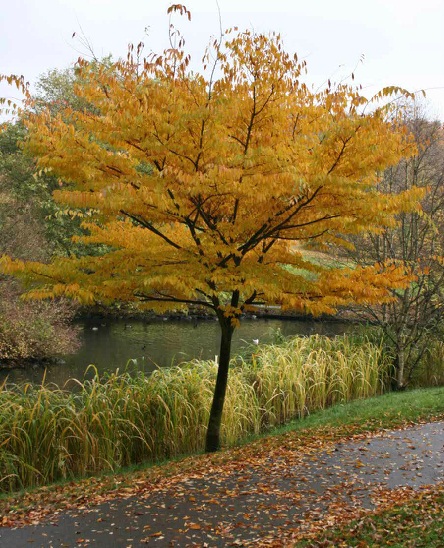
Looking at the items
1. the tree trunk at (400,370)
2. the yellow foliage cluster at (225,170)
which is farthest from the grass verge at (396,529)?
the tree trunk at (400,370)

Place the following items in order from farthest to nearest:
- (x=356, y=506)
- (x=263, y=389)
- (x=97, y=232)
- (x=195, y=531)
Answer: (x=263, y=389), (x=97, y=232), (x=356, y=506), (x=195, y=531)

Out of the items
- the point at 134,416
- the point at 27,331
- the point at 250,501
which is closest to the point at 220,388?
the point at 134,416

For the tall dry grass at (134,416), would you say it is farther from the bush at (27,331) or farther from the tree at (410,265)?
the bush at (27,331)

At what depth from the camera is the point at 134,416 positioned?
7.30 metres

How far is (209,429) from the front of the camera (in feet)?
23.2

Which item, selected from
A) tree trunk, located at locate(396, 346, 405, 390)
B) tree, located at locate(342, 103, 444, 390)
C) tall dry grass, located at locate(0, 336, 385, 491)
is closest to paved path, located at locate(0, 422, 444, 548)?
tall dry grass, located at locate(0, 336, 385, 491)

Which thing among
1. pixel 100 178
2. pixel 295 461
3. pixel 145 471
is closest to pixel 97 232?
pixel 100 178

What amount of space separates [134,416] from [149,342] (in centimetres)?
1158

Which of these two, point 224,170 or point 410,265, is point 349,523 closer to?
point 224,170

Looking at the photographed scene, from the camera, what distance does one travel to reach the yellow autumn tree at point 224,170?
523 centimetres

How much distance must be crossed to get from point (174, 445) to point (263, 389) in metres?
2.40

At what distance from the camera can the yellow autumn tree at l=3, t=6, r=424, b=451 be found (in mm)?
5230

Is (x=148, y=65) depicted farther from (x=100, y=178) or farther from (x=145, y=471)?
(x=145, y=471)

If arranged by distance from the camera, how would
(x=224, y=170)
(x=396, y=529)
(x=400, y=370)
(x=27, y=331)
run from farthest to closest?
1. (x=27, y=331)
2. (x=400, y=370)
3. (x=224, y=170)
4. (x=396, y=529)
